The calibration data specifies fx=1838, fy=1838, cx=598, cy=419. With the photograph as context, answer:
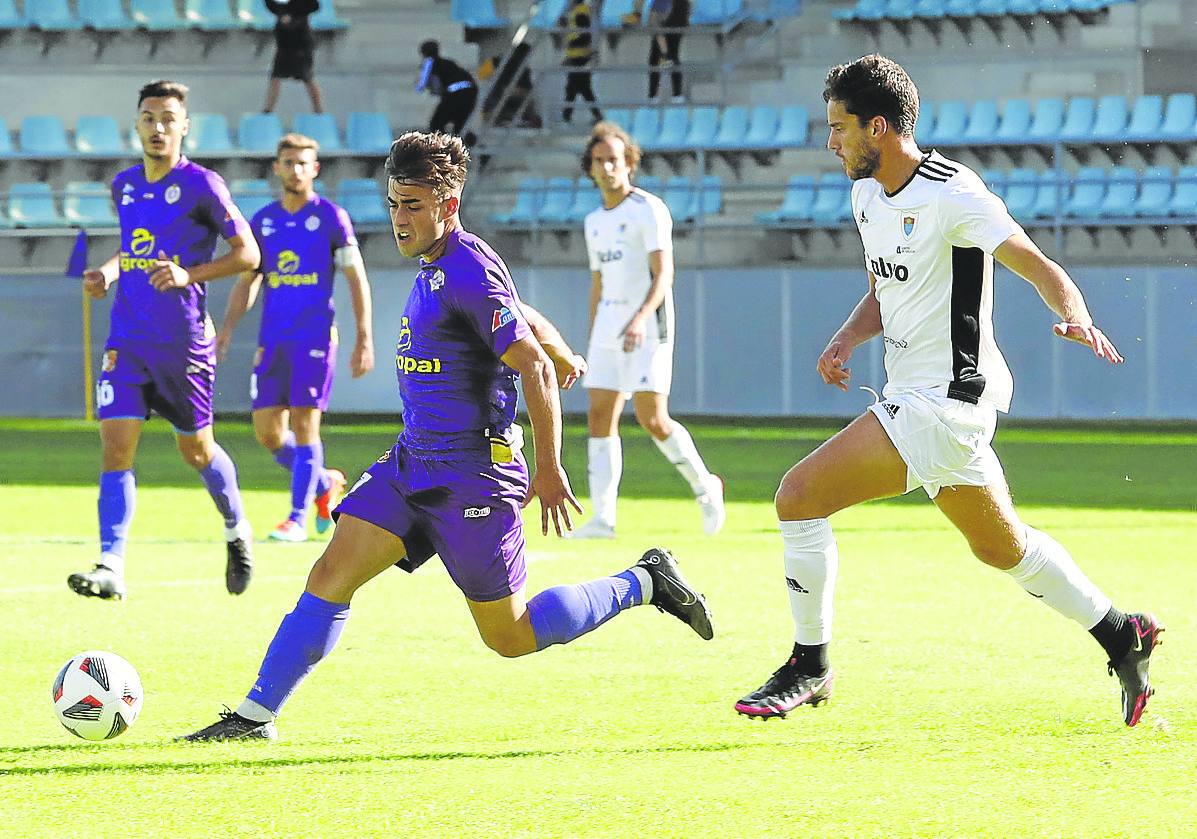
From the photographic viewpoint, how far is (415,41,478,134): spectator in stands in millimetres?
22938

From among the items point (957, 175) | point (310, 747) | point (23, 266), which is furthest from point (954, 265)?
point (23, 266)

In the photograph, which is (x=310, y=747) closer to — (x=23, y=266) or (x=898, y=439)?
(x=898, y=439)

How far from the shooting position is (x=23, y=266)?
24203mm

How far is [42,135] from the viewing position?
24953 mm

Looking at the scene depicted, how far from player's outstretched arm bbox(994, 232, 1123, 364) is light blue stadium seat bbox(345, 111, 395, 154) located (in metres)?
19.6

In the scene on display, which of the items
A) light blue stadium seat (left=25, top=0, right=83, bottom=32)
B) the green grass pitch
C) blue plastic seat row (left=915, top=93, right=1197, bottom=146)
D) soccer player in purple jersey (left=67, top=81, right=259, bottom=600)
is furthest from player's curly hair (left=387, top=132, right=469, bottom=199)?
light blue stadium seat (left=25, top=0, right=83, bottom=32)

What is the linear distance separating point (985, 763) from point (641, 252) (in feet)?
20.5

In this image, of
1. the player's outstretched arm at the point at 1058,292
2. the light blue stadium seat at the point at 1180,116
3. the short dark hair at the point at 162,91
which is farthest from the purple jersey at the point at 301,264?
the light blue stadium seat at the point at 1180,116

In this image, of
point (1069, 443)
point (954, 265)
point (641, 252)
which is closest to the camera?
point (954, 265)

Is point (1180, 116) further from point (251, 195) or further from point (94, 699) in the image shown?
point (94, 699)

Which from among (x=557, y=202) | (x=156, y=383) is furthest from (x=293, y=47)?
(x=156, y=383)

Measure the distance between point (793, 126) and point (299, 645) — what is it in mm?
19429

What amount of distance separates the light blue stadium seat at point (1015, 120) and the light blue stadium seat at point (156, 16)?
11296 mm

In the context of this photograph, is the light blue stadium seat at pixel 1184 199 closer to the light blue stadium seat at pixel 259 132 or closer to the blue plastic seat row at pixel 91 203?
the blue plastic seat row at pixel 91 203
